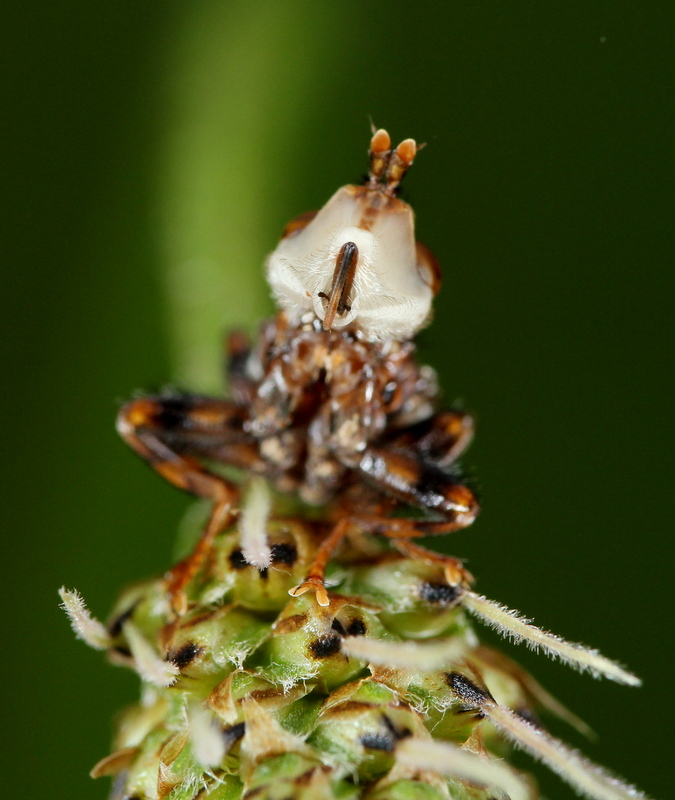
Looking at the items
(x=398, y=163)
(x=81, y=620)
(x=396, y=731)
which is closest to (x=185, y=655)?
(x=81, y=620)

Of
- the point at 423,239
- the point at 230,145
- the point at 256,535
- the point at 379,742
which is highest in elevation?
the point at 230,145

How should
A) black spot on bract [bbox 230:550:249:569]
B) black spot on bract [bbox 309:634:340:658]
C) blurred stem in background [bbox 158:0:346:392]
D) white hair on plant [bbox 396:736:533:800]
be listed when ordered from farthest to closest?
1. blurred stem in background [bbox 158:0:346:392]
2. black spot on bract [bbox 230:550:249:569]
3. black spot on bract [bbox 309:634:340:658]
4. white hair on plant [bbox 396:736:533:800]

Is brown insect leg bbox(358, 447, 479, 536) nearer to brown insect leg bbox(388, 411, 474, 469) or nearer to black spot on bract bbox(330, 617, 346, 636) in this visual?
brown insect leg bbox(388, 411, 474, 469)

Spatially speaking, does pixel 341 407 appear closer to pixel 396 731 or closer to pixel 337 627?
pixel 337 627

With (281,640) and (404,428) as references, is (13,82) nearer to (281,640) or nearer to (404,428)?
(404,428)

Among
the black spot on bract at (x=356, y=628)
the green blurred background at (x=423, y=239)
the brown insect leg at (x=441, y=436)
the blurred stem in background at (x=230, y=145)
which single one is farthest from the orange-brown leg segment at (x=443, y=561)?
the blurred stem in background at (x=230, y=145)

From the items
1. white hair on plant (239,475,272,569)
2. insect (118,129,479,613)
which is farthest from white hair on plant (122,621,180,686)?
white hair on plant (239,475,272,569)
